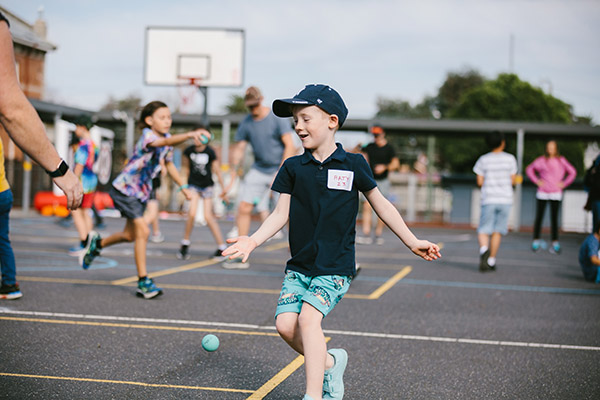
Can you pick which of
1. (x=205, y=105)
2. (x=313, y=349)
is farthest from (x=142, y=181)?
(x=205, y=105)

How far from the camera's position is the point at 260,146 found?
9.23m

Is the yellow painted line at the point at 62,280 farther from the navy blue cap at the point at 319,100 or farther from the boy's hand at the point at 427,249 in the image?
the boy's hand at the point at 427,249

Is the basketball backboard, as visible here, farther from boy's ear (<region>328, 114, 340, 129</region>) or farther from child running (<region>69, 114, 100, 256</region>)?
boy's ear (<region>328, 114, 340, 129</region>)

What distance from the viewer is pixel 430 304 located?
715 cm

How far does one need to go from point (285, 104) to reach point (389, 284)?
532cm

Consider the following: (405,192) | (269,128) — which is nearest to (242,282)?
(269,128)

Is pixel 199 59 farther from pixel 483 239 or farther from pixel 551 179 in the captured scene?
pixel 483 239

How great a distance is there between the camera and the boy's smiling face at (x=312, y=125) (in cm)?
352

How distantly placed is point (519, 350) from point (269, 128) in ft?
16.3

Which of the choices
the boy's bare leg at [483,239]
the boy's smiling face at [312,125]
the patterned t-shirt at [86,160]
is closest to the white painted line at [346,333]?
the boy's smiling face at [312,125]

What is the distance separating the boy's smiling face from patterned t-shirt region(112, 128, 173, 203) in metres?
3.58

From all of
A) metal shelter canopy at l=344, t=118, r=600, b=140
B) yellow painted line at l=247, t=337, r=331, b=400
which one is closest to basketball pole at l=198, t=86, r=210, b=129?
metal shelter canopy at l=344, t=118, r=600, b=140

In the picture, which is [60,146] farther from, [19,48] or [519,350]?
[519,350]

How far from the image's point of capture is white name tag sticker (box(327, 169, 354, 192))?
354 cm
